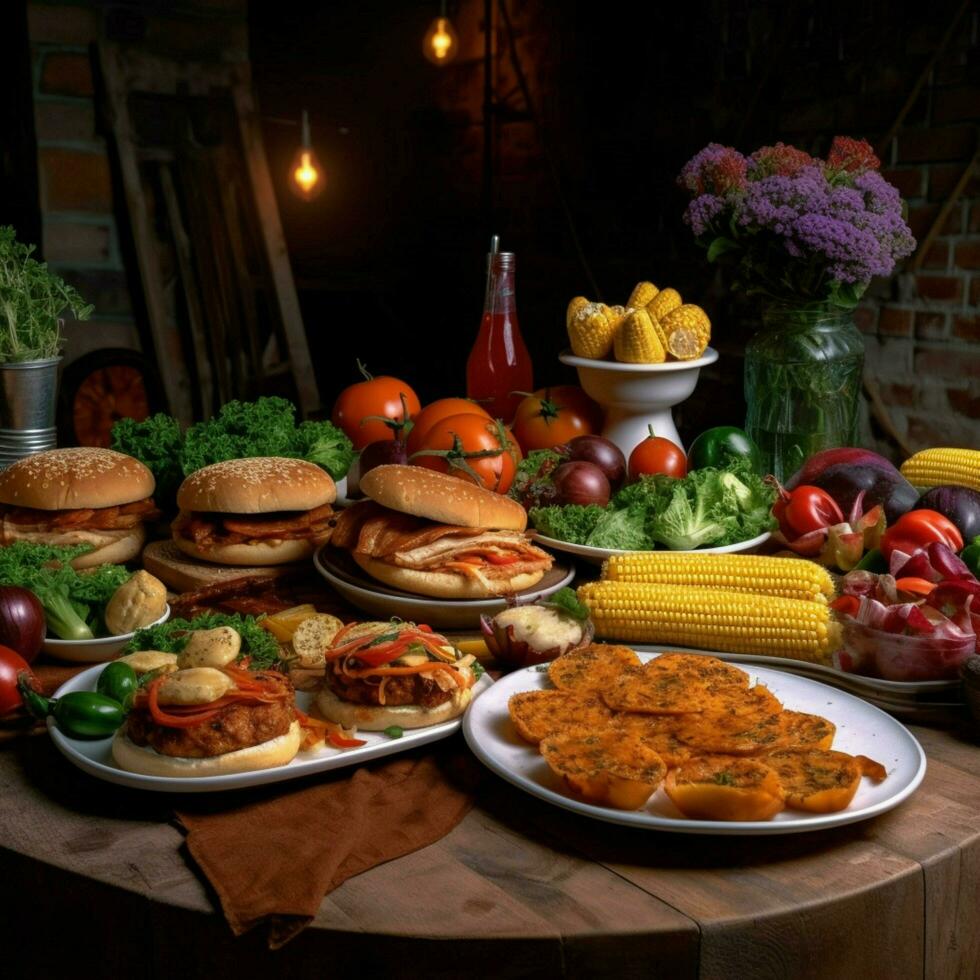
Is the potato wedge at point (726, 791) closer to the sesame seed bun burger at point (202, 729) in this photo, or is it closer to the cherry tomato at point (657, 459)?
the sesame seed bun burger at point (202, 729)

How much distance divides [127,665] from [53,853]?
12.1 inches

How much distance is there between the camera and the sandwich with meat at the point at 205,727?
133 centimetres

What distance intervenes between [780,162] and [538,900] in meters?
2.02

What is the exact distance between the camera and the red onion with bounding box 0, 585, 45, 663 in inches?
66.9

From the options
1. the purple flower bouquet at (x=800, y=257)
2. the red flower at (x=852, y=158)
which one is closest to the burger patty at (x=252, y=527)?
the purple flower bouquet at (x=800, y=257)

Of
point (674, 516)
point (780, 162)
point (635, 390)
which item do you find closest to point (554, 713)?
point (674, 516)

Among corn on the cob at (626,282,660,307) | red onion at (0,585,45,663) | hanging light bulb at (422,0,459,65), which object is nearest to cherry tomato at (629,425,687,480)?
corn on the cob at (626,282,660,307)

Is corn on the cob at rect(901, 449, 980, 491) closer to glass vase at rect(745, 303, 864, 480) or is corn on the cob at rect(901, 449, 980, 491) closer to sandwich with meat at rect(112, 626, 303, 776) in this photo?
glass vase at rect(745, 303, 864, 480)

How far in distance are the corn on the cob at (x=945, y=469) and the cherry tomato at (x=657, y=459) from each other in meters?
0.55

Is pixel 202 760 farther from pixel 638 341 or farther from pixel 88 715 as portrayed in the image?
pixel 638 341

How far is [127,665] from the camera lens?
60.6 inches

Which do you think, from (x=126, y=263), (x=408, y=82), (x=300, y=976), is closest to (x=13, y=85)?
(x=126, y=263)

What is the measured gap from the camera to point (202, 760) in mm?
1331

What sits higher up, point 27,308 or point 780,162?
point 780,162
